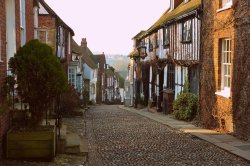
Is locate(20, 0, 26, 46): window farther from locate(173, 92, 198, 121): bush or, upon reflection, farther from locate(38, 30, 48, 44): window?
locate(38, 30, 48, 44): window

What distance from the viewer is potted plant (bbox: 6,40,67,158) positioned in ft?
26.8

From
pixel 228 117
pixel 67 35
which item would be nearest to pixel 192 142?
pixel 228 117

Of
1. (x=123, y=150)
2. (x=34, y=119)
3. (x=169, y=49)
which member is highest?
(x=169, y=49)

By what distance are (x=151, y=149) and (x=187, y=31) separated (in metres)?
9.99

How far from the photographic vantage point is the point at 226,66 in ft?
47.8

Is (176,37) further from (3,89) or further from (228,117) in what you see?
(3,89)

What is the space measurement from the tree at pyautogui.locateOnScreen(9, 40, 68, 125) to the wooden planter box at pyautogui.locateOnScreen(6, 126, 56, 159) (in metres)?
0.74

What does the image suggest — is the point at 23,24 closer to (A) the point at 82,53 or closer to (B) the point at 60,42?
(B) the point at 60,42

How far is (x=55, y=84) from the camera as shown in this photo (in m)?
8.38

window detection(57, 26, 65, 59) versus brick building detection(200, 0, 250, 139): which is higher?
window detection(57, 26, 65, 59)

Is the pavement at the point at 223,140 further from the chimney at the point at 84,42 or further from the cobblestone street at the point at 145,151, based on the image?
the chimney at the point at 84,42

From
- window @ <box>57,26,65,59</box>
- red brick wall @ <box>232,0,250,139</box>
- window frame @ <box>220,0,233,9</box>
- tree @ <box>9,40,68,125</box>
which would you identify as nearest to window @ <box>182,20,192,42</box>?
window frame @ <box>220,0,233,9</box>

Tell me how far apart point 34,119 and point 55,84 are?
0.93 m

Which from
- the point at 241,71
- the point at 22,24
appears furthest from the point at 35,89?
the point at 241,71
